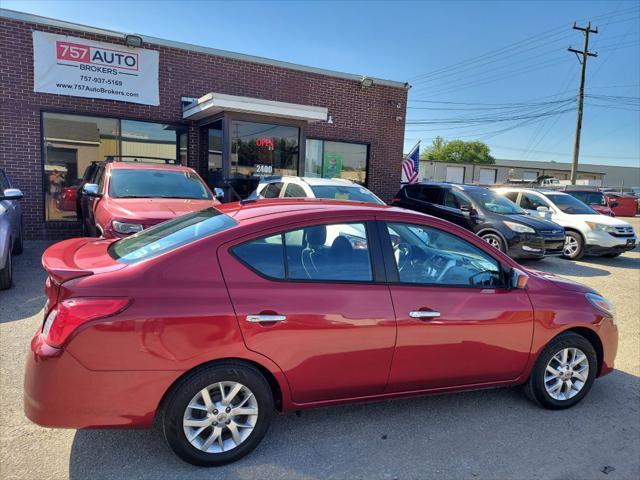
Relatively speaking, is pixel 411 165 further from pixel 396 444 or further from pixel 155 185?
pixel 396 444

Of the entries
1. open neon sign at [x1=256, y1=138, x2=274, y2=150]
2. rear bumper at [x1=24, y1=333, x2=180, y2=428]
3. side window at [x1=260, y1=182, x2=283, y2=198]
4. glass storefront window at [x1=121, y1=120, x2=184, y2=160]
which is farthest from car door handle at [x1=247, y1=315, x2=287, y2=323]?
glass storefront window at [x1=121, y1=120, x2=184, y2=160]

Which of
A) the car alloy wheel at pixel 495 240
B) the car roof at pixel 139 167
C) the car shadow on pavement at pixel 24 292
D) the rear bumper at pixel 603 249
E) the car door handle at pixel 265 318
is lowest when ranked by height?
the car shadow on pavement at pixel 24 292

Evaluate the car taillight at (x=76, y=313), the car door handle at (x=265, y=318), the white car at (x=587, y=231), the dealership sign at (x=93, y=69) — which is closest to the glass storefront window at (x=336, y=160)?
the dealership sign at (x=93, y=69)

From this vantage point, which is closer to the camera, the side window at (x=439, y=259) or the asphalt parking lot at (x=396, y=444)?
the asphalt parking lot at (x=396, y=444)

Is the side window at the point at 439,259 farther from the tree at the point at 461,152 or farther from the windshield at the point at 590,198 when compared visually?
the tree at the point at 461,152

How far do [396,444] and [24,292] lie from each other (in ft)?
17.6

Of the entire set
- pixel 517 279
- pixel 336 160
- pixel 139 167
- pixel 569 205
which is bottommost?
pixel 517 279

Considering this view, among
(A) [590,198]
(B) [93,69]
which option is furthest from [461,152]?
(B) [93,69]

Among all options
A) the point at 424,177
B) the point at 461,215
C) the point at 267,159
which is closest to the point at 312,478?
the point at 461,215

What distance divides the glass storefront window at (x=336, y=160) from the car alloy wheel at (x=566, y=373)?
10850 mm

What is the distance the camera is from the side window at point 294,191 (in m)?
9.12

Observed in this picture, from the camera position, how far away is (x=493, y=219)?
1015 centimetres

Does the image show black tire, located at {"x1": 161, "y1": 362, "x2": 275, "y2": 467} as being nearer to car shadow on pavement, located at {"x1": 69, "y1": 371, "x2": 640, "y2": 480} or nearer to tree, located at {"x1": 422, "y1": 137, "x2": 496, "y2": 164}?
car shadow on pavement, located at {"x1": 69, "y1": 371, "x2": 640, "y2": 480}

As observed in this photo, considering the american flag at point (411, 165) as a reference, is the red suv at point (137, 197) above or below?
below
